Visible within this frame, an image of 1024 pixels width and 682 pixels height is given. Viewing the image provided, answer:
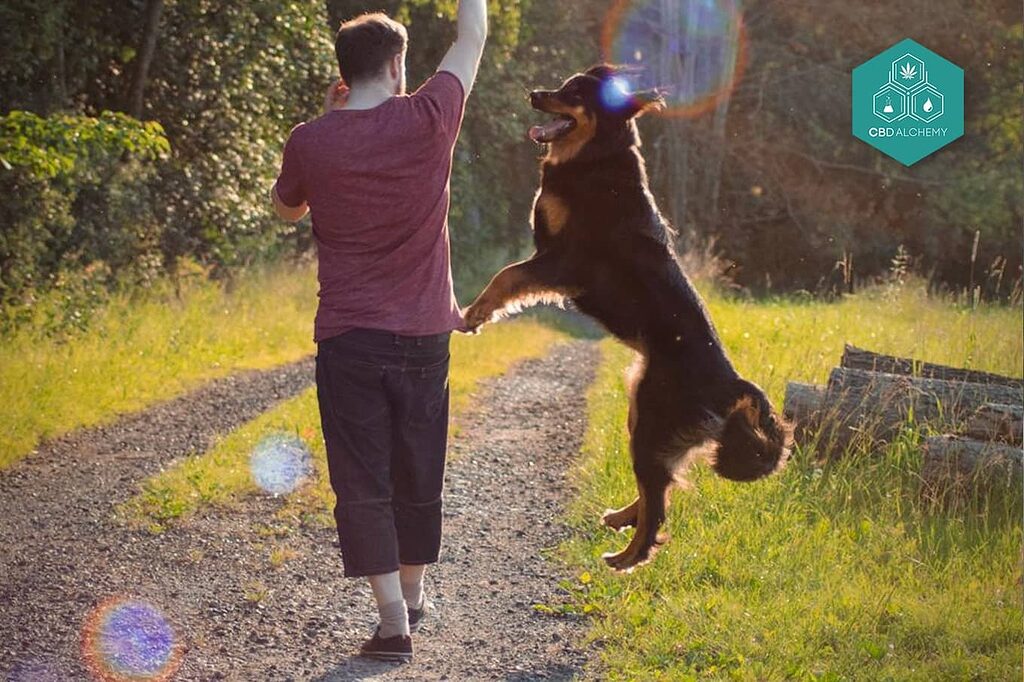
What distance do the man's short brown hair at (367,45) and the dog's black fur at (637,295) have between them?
530mm

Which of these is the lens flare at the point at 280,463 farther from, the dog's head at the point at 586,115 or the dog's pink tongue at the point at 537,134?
the dog's pink tongue at the point at 537,134

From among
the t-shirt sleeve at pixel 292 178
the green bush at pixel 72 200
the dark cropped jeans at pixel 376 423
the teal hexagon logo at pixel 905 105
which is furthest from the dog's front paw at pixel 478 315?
the green bush at pixel 72 200

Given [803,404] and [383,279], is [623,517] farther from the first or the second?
[803,404]

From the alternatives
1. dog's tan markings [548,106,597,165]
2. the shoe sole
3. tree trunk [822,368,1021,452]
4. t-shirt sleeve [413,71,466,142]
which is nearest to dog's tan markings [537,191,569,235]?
dog's tan markings [548,106,597,165]

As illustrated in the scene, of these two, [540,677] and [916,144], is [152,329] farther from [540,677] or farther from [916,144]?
[540,677]

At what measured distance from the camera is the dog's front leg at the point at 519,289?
13.5 feet

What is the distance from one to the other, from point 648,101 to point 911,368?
450 cm

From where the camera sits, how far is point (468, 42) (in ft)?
12.8

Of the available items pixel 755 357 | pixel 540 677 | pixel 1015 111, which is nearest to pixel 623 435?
pixel 755 357

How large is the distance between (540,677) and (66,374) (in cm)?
595

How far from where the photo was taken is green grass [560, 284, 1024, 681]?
450 cm

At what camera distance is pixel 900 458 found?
21.5 ft

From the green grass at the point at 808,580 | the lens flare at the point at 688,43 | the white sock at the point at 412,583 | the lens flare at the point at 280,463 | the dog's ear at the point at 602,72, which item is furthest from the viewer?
the lens flare at the point at 688,43

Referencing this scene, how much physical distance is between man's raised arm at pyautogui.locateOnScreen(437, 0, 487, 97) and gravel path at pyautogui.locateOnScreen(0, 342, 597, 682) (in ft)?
6.84
